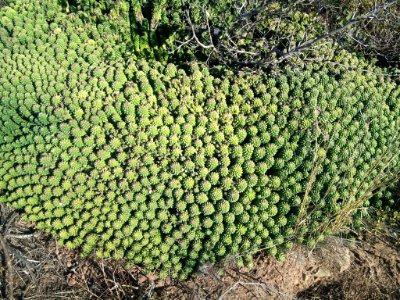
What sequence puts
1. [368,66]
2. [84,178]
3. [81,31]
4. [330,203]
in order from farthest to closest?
[368,66] < [81,31] < [330,203] < [84,178]

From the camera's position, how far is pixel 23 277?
105 inches

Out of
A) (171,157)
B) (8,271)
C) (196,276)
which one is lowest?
(8,271)

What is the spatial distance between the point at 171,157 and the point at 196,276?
0.85 meters

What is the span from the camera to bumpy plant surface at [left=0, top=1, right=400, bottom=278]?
2.46 metres

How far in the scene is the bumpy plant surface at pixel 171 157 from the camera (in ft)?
8.07

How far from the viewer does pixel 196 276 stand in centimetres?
262

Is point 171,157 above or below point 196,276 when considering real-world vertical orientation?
above

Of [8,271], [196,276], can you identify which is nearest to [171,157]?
[196,276]

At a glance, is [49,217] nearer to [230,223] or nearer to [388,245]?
[230,223]

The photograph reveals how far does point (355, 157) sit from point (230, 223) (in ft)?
3.37

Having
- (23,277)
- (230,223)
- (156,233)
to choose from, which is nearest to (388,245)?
(230,223)

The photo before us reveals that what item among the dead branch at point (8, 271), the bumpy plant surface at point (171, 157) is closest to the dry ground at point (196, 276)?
the dead branch at point (8, 271)

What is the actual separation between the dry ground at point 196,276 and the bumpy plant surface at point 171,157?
0.16 meters

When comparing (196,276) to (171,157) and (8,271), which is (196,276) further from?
(8,271)
